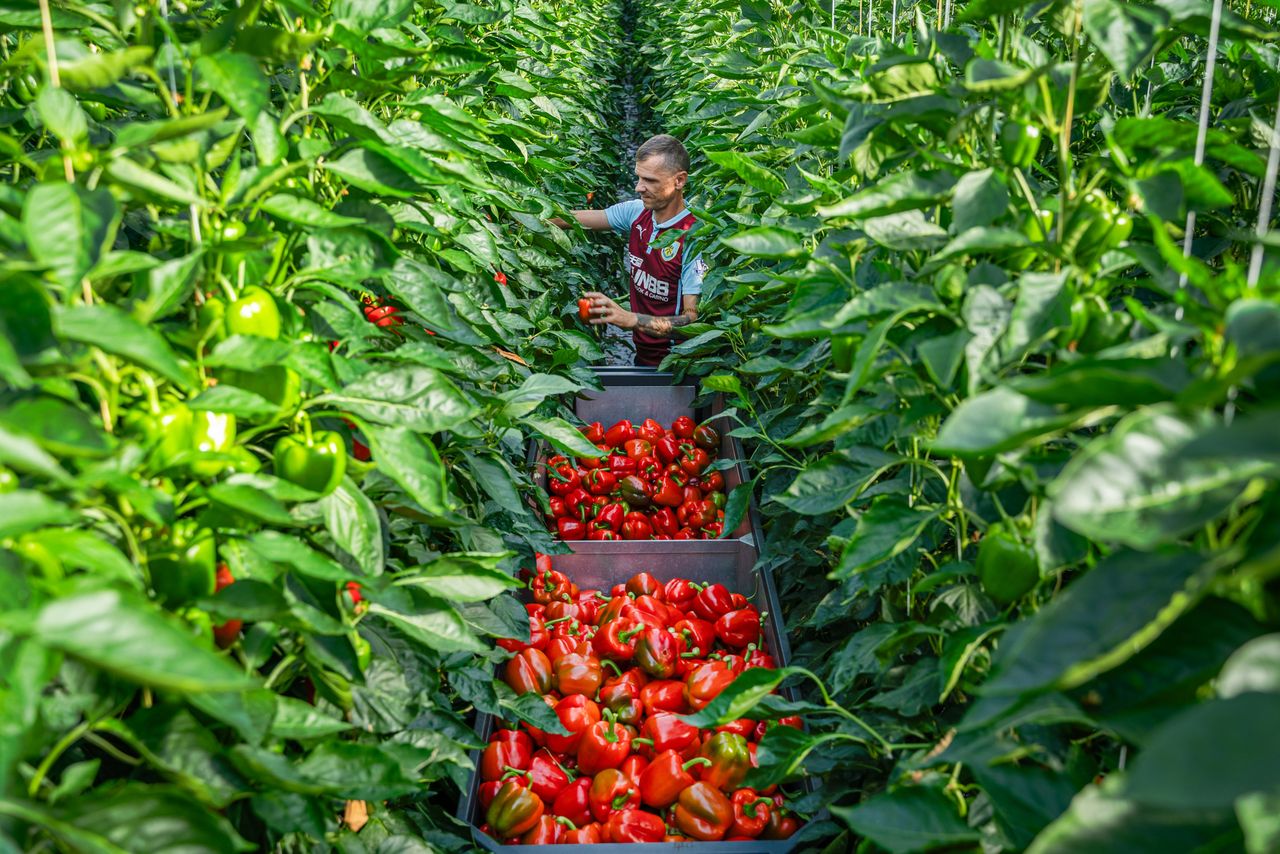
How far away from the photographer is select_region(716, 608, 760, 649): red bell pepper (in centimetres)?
307

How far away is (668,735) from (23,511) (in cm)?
205

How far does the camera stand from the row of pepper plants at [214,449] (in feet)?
3.20

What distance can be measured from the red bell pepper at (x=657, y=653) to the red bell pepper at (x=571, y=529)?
906 mm

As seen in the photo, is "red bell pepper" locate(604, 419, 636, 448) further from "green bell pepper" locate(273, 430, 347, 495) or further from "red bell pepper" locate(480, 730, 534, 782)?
"green bell pepper" locate(273, 430, 347, 495)

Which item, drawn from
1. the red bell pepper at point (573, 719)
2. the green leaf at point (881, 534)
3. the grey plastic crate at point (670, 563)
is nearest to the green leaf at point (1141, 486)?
the green leaf at point (881, 534)

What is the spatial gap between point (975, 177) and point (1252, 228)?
110 centimetres

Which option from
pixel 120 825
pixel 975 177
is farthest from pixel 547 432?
pixel 120 825

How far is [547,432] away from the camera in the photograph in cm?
226

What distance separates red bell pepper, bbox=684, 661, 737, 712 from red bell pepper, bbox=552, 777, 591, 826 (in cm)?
41

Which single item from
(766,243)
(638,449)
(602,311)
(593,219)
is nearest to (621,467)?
(638,449)

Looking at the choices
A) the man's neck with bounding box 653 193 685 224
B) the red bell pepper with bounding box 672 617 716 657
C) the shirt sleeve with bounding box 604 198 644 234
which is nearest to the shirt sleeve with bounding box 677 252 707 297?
the man's neck with bounding box 653 193 685 224

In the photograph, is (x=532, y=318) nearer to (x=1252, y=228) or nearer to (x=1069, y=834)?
(x=1252, y=228)

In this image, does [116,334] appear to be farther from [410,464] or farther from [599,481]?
[599,481]

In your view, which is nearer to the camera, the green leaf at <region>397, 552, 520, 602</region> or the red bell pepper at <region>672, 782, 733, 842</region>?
the green leaf at <region>397, 552, 520, 602</region>
